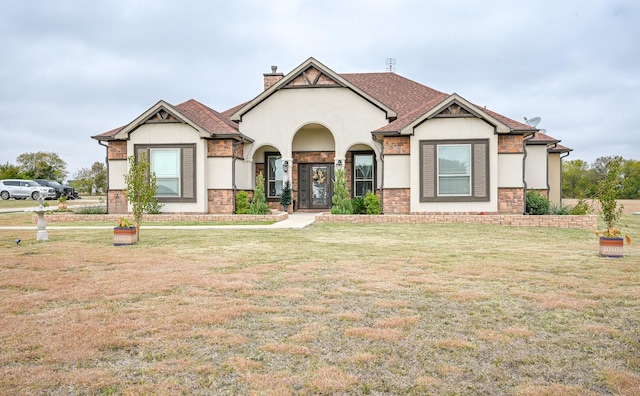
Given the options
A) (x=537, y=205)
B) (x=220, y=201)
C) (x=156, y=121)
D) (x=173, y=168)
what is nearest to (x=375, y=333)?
(x=537, y=205)

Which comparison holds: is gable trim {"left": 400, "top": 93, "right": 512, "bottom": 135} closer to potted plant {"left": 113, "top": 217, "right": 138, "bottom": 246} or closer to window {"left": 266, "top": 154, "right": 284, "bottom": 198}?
window {"left": 266, "top": 154, "right": 284, "bottom": 198}

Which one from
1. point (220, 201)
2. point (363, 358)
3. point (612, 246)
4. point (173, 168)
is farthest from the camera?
point (220, 201)

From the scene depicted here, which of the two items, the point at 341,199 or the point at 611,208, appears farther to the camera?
the point at 341,199

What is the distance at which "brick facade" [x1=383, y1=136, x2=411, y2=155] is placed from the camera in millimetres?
19172

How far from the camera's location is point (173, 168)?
19984 mm

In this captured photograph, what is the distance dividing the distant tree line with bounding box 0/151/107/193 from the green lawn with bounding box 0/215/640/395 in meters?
52.3

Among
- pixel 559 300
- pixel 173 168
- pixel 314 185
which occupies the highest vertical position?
pixel 173 168

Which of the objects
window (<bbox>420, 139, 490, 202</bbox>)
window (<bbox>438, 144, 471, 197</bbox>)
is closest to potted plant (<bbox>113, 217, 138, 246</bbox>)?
window (<bbox>420, 139, 490, 202</bbox>)

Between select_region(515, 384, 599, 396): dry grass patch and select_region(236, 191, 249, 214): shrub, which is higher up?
select_region(236, 191, 249, 214): shrub

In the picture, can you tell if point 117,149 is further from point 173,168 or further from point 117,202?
point 173,168

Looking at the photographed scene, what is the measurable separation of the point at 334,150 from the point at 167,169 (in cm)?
778

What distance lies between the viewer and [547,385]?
3656mm

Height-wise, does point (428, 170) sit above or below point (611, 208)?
above

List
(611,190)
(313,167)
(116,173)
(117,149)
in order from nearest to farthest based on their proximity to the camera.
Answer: (611,190) < (117,149) < (116,173) < (313,167)
